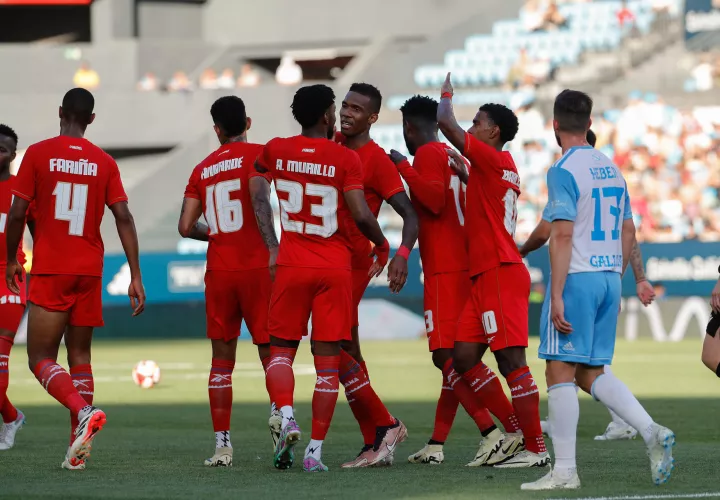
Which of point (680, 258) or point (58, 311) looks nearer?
point (58, 311)

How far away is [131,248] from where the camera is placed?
28.0ft

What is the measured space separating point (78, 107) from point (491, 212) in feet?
9.12

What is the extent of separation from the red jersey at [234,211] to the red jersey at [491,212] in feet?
4.55

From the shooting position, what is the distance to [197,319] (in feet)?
94.0

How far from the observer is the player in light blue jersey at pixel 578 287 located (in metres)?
7.09

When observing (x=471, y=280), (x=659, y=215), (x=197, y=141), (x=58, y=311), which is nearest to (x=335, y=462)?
(x=471, y=280)

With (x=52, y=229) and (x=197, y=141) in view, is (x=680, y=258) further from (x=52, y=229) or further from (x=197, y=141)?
(x=52, y=229)

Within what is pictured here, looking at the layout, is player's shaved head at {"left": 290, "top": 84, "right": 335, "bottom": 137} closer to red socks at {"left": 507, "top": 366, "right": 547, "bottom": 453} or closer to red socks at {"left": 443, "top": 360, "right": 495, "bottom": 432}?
red socks at {"left": 443, "top": 360, "right": 495, "bottom": 432}

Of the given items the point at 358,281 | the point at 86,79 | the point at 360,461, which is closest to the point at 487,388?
the point at 360,461

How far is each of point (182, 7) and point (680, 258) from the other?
76.9 feet

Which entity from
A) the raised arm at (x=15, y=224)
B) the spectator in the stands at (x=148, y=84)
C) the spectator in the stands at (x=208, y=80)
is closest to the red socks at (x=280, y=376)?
the raised arm at (x=15, y=224)

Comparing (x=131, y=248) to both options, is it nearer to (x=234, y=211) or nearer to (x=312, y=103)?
(x=234, y=211)

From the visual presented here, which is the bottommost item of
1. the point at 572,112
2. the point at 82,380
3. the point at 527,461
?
the point at 527,461

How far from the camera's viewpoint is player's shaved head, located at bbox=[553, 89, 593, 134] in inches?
287
